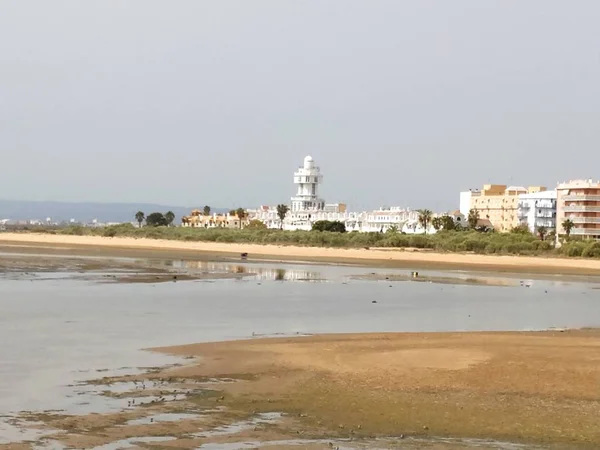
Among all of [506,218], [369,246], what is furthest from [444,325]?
[506,218]

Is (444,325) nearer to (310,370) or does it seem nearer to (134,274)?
(310,370)

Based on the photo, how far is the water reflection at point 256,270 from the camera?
161ft

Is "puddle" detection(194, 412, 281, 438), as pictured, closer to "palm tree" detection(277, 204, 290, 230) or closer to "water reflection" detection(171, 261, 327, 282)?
"water reflection" detection(171, 261, 327, 282)

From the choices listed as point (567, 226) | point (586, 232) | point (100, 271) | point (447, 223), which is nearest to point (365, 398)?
point (100, 271)

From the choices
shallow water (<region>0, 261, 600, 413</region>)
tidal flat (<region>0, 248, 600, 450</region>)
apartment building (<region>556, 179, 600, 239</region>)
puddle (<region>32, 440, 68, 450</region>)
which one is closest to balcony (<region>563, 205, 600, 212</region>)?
apartment building (<region>556, 179, 600, 239</region>)

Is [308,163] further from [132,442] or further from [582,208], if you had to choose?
[132,442]

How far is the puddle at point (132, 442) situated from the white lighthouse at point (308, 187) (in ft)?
502

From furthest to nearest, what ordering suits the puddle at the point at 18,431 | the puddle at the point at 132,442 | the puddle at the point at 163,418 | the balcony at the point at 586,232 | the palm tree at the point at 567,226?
1. the balcony at the point at 586,232
2. the palm tree at the point at 567,226
3. the puddle at the point at 163,418
4. the puddle at the point at 18,431
5. the puddle at the point at 132,442

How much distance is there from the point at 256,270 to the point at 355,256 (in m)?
24.2

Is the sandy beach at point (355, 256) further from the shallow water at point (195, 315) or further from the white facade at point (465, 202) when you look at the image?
the white facade at point (465, 202)

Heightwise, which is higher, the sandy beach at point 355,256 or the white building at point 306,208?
the white building at point 306,208

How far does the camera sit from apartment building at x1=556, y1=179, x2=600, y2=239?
118419 millimetres

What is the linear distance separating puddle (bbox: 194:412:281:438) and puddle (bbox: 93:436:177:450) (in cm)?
46


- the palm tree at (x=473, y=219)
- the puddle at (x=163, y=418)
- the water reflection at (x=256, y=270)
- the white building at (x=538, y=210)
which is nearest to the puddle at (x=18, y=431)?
the puddle at (x=163, y=418)
